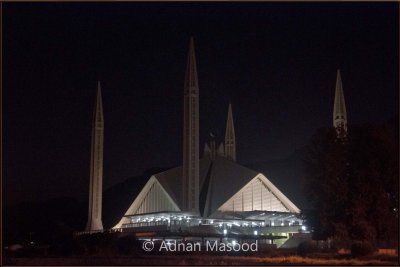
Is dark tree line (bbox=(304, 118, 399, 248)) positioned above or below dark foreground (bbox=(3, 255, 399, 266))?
above

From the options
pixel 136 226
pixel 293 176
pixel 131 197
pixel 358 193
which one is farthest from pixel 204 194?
pixel 293 176

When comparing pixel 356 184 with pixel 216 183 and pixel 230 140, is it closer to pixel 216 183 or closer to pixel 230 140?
pixel 216 183

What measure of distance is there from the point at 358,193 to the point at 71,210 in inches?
1454

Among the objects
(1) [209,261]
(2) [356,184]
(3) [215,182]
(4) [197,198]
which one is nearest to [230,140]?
(3) [215,182]

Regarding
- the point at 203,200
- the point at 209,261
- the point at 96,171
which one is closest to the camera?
the point at 209,261

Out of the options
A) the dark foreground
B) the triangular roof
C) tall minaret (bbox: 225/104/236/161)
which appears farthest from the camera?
tall minaret (bbox: 225/104/236/161)

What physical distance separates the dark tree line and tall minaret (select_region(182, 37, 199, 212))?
362 inches

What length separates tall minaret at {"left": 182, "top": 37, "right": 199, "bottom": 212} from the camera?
122ft

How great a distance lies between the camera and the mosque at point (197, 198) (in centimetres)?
3719

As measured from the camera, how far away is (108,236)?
99.8 feet

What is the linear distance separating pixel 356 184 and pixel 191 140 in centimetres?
1181

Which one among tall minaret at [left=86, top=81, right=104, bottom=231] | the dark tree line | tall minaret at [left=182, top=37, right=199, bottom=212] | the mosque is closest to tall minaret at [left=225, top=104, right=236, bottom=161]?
the mosque

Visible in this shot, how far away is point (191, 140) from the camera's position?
122 feet

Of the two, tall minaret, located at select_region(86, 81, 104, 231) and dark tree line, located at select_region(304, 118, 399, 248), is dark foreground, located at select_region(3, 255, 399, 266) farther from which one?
tall minaret, located at select_region(86, 81, 104, 231)
